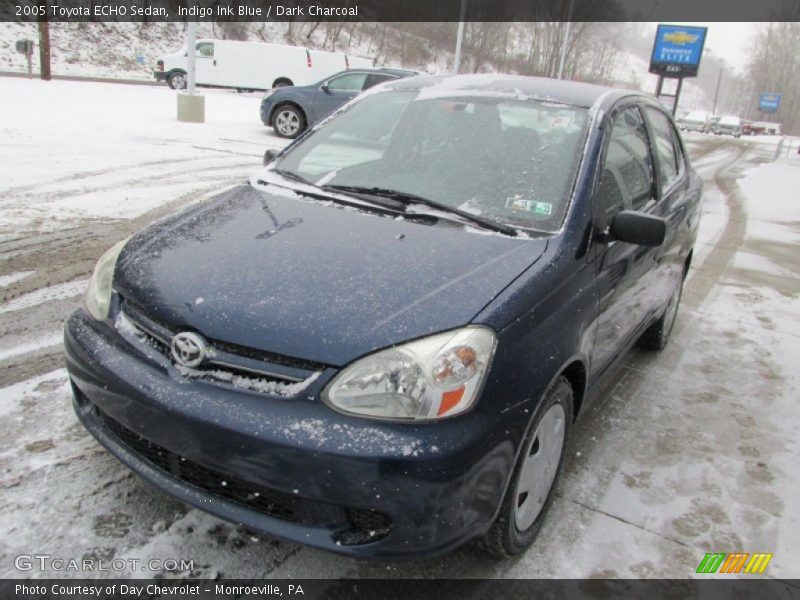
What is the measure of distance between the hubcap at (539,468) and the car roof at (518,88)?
159cm

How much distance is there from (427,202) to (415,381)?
111 cm

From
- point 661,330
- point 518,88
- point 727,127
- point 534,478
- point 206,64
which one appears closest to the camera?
point 534,478

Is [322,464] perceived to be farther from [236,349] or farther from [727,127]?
[727,127]

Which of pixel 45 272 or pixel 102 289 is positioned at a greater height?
pixel 102 289

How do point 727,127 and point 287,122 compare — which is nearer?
point 287,122

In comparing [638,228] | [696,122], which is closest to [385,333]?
[638,228]

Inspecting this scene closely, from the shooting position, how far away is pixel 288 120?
13.3 metres

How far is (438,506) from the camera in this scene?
1854 millimetres

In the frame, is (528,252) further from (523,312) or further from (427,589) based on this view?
(427,589)

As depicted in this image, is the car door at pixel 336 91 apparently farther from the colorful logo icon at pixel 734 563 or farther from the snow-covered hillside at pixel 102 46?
the snow-covered hillside at pixel 102 46

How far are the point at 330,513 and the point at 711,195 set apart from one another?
41.4 ft

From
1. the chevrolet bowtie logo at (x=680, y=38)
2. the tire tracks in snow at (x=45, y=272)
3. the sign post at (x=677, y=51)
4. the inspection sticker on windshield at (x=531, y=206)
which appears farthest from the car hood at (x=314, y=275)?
the chevrolet bowtie logo at (x=680, y=38)

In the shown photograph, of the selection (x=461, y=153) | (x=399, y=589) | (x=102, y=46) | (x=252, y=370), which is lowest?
(x=399, y=589)

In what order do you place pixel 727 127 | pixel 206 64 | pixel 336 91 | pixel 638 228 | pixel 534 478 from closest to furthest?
1. pixel 534 478
2. pixel 638 228
3. pixel 336 91
4. pixel 206 64
5. pixel 727 127
